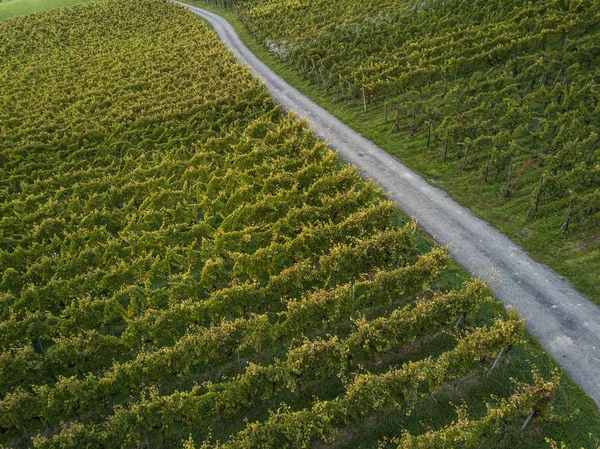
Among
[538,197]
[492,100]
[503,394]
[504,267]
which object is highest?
[492,100]

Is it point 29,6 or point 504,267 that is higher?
point 29,6

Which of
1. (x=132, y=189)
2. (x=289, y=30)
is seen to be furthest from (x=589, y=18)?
(x=132, y=189)

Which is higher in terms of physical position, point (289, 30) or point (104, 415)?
point (289, 30)

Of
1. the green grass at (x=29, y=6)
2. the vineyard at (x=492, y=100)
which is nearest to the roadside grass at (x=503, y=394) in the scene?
the vineyard at (x=492, y=100)

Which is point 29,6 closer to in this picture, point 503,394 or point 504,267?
point 504,267

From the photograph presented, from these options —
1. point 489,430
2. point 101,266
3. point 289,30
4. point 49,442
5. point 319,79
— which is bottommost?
point 489,430

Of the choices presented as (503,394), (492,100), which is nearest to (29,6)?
(492,100)

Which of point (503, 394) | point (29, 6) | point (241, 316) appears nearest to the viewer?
point (503, 394)

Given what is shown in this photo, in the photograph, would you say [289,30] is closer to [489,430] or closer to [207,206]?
[207,206]
